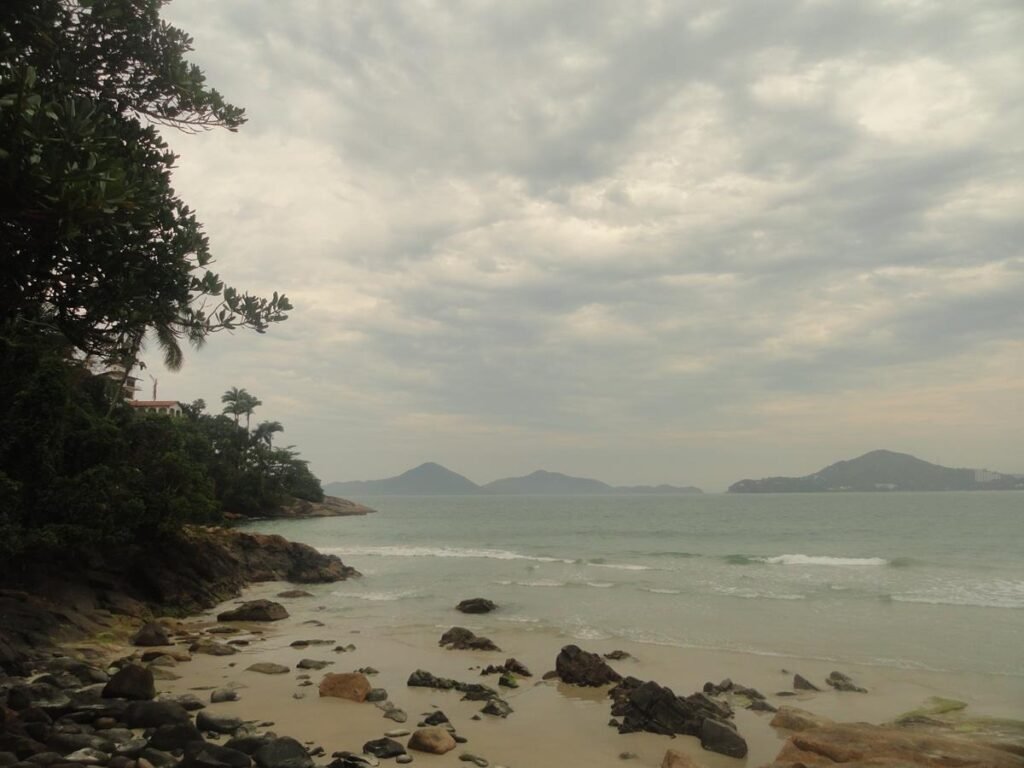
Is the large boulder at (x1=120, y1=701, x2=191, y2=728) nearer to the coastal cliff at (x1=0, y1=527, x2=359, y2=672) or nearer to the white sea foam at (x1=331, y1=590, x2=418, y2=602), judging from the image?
the coastal cliff at (x1=0, y1=527, x2=359, y2=672)

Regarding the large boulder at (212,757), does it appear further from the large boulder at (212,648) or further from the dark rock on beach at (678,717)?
the large boulder at (212,648)

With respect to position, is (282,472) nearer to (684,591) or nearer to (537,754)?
(684,591)

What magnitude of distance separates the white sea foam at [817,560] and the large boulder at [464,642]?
2538 centimetres

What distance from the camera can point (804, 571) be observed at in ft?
104

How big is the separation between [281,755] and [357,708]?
298cm

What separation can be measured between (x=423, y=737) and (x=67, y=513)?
37.3 ft

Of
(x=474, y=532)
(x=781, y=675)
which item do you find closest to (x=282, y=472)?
(x=474, y=532)

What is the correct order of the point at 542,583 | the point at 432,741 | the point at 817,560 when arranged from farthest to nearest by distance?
the point at 817,560 → the point at 542,583 → the point at 432,741

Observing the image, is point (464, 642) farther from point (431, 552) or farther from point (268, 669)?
point (431, 552)

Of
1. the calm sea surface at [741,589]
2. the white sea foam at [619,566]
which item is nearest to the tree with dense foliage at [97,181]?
the calm sea surface at [741,589]

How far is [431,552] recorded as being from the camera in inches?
1663

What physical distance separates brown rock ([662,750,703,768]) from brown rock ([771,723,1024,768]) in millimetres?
875

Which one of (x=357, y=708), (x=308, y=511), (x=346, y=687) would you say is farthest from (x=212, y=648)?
(x=308, y=511)

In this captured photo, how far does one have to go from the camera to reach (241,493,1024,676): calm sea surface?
1614cm
